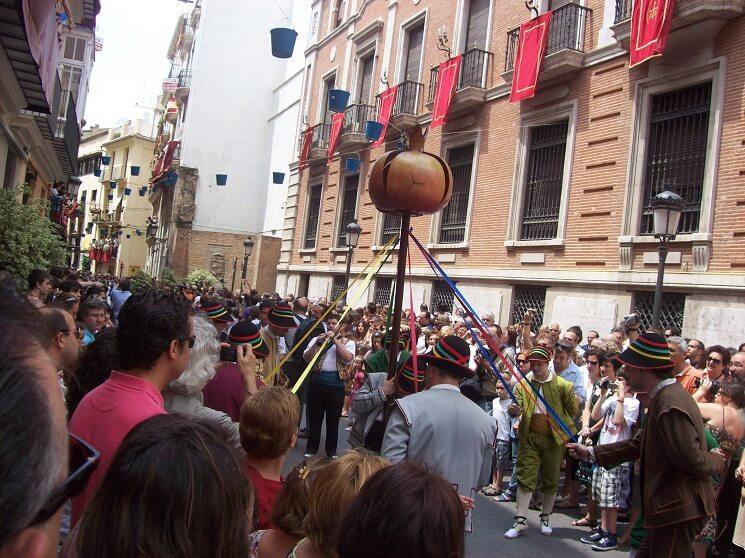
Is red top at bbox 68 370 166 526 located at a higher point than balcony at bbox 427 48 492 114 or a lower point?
lower

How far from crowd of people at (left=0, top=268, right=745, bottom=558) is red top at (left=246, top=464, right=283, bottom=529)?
0.04 ft

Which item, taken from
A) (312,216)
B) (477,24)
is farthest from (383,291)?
(477,24)

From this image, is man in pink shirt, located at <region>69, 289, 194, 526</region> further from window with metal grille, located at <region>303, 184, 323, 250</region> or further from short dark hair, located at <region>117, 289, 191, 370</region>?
window with metal grille, located at <region>303, 184, 323, 250</region>

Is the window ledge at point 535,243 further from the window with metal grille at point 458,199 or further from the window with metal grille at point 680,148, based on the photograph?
the window with metal grille at point 458,199

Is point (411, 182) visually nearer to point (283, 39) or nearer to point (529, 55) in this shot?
point (283, 39)

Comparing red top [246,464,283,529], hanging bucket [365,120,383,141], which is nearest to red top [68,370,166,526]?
red top [246,464,283,529]

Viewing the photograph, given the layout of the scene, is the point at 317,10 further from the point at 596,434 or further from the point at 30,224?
the point at 596,434

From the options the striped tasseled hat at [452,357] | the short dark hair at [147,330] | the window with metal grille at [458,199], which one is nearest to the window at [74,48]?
the window with metal grille at [458,199]

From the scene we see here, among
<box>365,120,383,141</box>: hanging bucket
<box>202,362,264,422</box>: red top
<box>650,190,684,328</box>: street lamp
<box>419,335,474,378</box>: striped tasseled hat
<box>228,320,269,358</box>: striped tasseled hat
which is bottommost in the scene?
<box>202,362,264,422</box>: red top

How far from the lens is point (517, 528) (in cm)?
655

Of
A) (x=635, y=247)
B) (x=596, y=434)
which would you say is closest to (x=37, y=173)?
(x=635, y=247)

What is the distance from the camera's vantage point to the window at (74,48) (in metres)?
21.3

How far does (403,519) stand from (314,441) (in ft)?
23.1

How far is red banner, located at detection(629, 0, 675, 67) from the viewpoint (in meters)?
10.9
